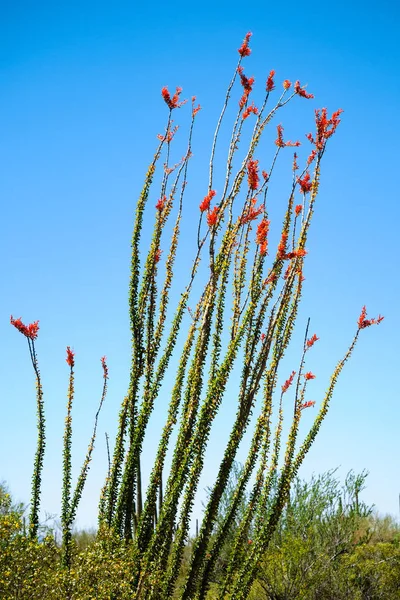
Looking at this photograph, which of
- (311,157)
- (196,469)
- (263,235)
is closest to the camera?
(196,469)

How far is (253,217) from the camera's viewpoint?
8500 mm

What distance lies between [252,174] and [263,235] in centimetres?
76

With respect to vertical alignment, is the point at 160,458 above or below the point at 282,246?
below

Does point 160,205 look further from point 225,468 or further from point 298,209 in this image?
point 225,468

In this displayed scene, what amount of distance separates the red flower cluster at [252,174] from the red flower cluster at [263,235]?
460mm

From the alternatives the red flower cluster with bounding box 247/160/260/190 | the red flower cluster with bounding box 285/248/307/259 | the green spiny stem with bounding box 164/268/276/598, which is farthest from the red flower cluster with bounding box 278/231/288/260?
the green spiny stem with bounding box 164/268/276/598

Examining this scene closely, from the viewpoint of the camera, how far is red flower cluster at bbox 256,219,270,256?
821 cm

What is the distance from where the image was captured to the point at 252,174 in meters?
8.43

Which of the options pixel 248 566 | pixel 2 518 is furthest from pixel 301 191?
pixel 2 518

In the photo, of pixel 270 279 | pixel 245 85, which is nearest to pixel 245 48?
pixel 245 85

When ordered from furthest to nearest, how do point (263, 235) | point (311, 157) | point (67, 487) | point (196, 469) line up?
point (67, 487) → point (311, 157) → point (263, 235) → point (196, 469)

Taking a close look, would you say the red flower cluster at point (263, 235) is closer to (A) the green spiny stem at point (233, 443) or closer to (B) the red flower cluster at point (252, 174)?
(B) the red flower cluster at point (252, 174)

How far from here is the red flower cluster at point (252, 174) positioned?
27.6 ft

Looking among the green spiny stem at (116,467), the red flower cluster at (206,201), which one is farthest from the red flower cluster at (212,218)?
the green spiny stem at (116,467)
